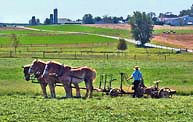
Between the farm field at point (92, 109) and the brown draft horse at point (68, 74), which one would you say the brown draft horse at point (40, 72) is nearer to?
the brown draft horse at point (68, 74)

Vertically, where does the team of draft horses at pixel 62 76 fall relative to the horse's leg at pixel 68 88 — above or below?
above

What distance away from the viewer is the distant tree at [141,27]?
436 ft

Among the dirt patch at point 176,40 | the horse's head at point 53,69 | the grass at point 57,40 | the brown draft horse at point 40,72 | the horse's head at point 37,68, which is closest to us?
the horse's head at point 53,69

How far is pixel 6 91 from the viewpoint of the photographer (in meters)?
27.0

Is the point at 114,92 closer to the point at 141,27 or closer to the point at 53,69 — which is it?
the point at 53,69

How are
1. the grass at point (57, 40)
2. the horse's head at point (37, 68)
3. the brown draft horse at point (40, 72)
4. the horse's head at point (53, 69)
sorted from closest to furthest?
the horse's head at point (53, 69), the brown draft horse at point (40, 72), the horse's head at point (37, 68), the grass at point (57, 40)

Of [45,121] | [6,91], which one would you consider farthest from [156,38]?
[45,121]

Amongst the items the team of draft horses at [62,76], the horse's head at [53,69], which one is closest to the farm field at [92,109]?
the team of draft horses at [62,76]

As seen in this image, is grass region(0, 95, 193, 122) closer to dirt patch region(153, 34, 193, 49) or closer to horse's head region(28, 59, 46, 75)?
horse's head region(28, 59, 46, 75)

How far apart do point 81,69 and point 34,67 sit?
2.30 meters

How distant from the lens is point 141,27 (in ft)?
440

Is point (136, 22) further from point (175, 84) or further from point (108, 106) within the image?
point (108, 106)

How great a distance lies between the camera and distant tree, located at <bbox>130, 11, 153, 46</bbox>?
5236 inches

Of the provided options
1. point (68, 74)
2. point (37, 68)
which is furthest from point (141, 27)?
point (68, 74)
